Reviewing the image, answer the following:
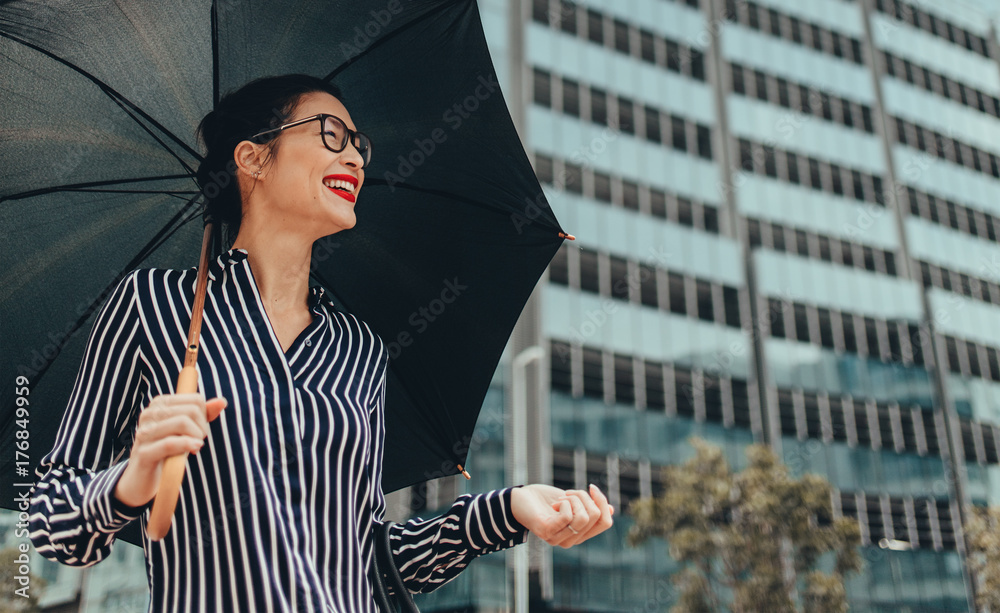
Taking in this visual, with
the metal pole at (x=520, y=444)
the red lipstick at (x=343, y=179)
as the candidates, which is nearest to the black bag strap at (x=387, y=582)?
the red lipstick at (x=343, y=179)

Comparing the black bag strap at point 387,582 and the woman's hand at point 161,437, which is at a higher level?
the woman's hand at point 161,437

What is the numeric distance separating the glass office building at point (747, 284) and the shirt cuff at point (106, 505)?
99.9 feet

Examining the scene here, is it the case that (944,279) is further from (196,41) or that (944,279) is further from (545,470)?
(196,41)

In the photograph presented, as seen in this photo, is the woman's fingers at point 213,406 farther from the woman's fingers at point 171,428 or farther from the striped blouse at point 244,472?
the striped blouse at point 244,472

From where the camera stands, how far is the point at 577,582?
33.7 meters

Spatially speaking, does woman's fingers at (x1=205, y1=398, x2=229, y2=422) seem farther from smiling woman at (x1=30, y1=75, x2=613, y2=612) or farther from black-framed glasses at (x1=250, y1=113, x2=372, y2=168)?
black-framed glasses at (x1=250, y1=113, x2=372, y2=168)

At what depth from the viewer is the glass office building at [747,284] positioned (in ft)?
118

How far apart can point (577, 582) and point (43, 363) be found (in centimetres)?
3310

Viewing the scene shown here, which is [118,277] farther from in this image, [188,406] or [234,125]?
[188,406]

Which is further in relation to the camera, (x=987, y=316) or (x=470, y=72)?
(x=987, y=316)

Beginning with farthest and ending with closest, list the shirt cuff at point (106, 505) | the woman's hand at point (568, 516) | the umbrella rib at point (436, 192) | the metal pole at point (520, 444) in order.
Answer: the metal pole at point (520, 444) → the umbrella rib at point (436, 192) → the woman's hand at point (568, 516) → the shirt cuff at point (106, 505)

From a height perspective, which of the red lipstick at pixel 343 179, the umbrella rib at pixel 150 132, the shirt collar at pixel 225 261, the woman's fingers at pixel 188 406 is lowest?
the woman's fingers at pixel 188 406

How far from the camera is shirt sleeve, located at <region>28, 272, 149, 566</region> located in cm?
173

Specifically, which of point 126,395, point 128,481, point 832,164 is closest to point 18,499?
point 126,395
